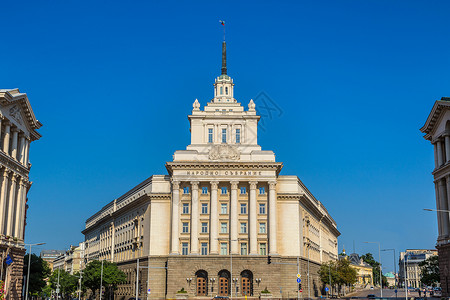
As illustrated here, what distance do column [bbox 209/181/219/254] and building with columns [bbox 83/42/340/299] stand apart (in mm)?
86

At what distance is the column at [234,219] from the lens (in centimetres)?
9712

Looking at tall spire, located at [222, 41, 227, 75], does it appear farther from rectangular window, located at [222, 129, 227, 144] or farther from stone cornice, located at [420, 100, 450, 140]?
stone cornice, located at [420, 100, 450, 140]

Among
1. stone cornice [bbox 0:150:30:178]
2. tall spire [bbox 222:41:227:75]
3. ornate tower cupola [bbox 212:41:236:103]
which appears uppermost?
tall spire [bbox 222:41:227:75]

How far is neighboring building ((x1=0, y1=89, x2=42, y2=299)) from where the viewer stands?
217 ft

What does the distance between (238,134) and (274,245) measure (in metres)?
23.5

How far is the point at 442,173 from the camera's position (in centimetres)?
7462

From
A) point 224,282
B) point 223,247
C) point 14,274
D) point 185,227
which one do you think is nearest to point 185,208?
point 185,227

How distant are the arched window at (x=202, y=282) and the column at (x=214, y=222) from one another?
13.3ft

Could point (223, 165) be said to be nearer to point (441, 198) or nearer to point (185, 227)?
point (185, 227)

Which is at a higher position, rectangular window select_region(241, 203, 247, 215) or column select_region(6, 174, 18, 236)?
rectangular window select_region(241, 203, 247, 215)

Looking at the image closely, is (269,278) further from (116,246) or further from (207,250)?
(116,246)

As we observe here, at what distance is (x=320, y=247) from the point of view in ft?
455

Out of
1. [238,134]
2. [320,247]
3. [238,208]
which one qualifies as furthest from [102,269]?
[320,247]

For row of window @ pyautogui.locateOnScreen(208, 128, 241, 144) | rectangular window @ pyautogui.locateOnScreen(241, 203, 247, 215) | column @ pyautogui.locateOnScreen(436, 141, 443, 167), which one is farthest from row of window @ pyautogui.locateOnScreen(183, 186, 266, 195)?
column @ pyautogui.locateOnScreen(436, 141, 443, 167)
